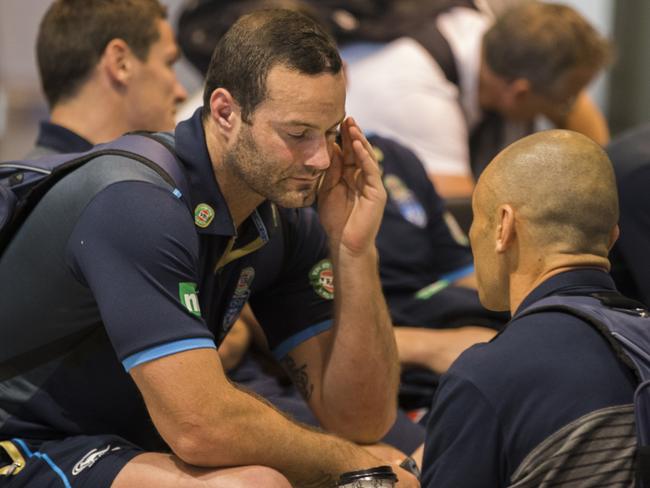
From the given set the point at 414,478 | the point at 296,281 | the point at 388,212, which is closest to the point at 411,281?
the point at 388,212

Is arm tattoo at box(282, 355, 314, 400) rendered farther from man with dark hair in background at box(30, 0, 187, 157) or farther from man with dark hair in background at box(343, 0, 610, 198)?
man with dark hair in background at box(343, 0, 610, 198)

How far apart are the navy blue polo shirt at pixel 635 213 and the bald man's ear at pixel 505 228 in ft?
3.59

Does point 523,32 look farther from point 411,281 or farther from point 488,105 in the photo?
point 411,281

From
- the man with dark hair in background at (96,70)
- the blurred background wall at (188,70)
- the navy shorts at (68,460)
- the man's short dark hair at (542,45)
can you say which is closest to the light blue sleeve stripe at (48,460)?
the navy shorts at (68,460)

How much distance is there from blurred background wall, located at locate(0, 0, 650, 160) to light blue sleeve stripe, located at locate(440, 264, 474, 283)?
2.32 m

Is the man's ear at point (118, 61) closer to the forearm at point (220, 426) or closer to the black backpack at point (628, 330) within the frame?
the forearm at point (220, 426)

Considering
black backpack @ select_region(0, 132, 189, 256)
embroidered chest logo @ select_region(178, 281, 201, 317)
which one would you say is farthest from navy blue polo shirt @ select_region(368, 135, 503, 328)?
embroidered chest logo @ select_region(178, 281, 201, 317)

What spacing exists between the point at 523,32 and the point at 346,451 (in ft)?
8.85

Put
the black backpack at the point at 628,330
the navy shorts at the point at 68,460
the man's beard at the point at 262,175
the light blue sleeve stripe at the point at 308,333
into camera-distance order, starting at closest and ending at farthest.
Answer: the black backpack at the point at 628,330, the navy shorts at the point at 68,460, the man's beard at the point at 262,175, the light blue sleeve stripe at the point at 308,333

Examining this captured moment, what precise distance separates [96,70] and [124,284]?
50.5 inches

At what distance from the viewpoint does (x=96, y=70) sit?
3.13m

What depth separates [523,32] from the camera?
14.8 ft

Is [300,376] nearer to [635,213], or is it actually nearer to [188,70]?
[635,213]

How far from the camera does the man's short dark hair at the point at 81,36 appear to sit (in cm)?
312
